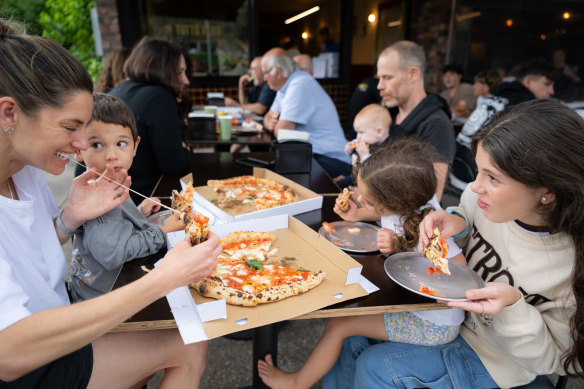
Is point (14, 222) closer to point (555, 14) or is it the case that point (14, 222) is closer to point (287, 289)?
point (287, 289)

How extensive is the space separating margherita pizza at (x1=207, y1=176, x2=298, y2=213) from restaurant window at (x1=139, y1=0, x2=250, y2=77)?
6.42 m

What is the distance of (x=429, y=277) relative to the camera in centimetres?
154

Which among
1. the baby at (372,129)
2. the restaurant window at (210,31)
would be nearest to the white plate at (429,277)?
Answer: the baby at (372,129)

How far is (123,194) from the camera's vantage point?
1.65 meters

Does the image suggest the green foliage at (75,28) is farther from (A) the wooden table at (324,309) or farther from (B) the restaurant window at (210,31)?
(A) the wooden table at (324,309)

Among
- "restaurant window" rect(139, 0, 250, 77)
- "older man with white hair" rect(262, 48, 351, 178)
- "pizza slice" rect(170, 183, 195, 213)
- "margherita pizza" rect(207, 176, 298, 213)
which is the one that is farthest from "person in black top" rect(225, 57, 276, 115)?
"pizza slice" rect(170, 183, 195, 213)

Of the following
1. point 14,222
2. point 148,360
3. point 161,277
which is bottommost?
point 148,360

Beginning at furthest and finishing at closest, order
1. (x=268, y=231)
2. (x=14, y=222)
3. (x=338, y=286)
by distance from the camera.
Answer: (x=268, y=231), (x=338, y=286), (x=14, y=222)

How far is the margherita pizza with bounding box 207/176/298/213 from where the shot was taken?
2261 millimetres

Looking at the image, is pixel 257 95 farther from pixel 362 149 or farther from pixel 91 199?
pixel 91 199

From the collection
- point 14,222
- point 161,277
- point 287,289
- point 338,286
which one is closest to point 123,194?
point 14,222

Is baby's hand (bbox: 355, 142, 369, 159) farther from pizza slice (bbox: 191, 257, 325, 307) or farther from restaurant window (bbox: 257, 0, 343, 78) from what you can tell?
restaurant window (bbox: 257, 0, 343, 78)

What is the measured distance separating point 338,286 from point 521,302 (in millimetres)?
616

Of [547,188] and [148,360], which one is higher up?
[547,188]
